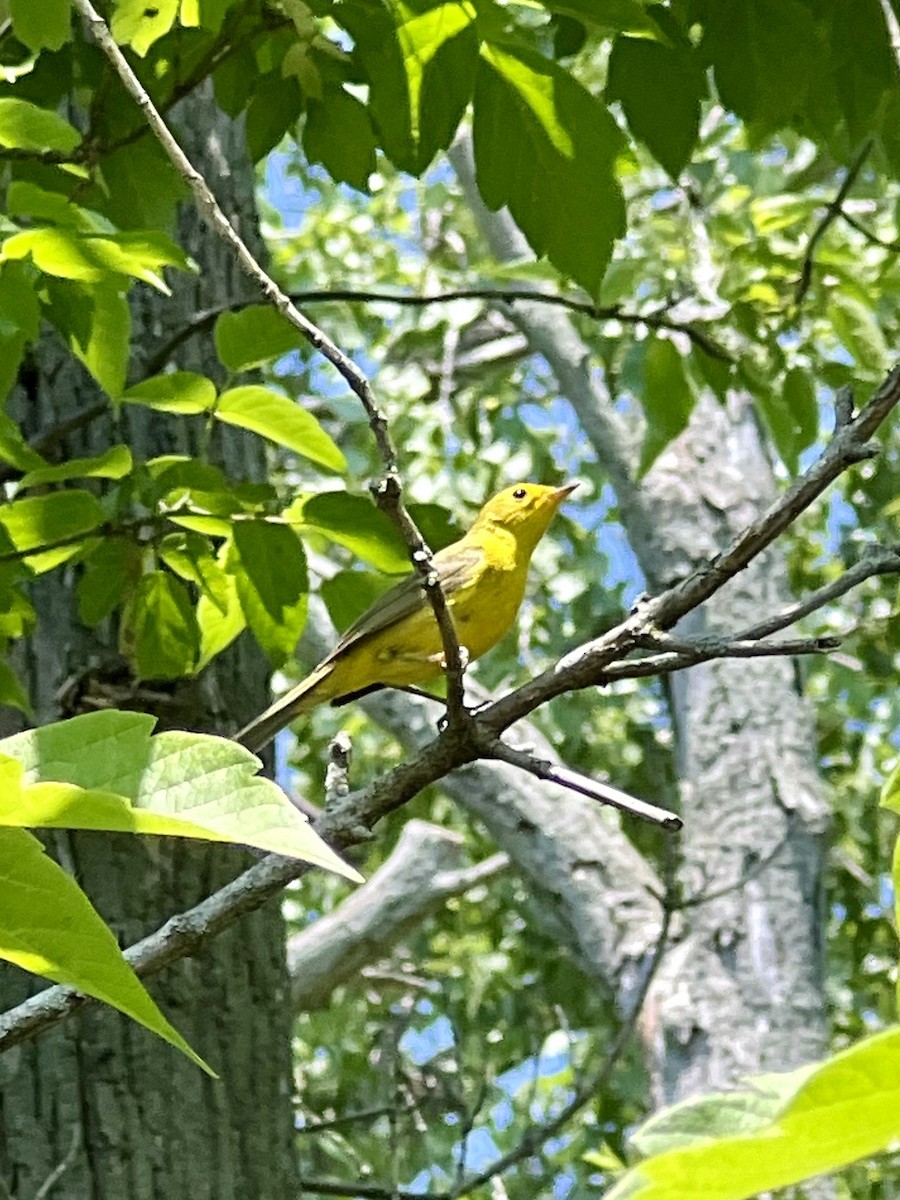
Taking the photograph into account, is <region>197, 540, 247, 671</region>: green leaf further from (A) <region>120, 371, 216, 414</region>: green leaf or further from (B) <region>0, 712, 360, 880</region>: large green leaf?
(B) <region>0, 712, 360, 880</region>: large green leaf

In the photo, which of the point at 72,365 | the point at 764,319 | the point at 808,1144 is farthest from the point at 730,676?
the point at 808,1144

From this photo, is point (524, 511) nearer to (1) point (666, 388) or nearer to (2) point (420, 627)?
(2) point (420, 627)

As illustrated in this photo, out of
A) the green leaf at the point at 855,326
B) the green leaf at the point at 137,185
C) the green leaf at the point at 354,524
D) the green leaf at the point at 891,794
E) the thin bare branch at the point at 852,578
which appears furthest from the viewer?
the green leaf at the point at 855,326

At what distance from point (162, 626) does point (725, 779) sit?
3.91 metres

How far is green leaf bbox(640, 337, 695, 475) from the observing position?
2652 mm

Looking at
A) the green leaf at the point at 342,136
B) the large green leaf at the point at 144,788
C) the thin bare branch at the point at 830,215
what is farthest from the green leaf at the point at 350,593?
the large green leaf at the point at 144,788

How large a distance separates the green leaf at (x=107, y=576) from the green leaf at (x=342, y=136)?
59cm

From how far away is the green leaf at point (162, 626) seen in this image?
83.1 inches

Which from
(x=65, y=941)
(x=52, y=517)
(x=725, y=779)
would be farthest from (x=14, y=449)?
(x=725, y=779)

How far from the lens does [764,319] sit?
287 cm

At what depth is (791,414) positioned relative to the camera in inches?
108

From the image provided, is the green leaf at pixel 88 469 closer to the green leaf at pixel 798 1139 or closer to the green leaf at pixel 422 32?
the green leaf at pixel 422 32

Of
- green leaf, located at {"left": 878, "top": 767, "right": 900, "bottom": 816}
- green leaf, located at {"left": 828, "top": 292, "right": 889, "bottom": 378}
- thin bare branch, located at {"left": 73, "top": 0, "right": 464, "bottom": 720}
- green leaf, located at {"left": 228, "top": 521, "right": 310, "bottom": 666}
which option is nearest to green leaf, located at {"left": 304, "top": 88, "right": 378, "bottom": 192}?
green leaf, located at {"left": 228, "top": 521, "right": 310, "bottom": 666}

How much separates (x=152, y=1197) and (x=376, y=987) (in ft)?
12.1
